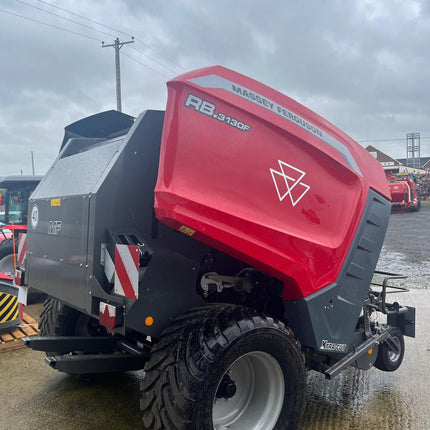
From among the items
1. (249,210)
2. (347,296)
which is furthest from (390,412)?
(249,210)

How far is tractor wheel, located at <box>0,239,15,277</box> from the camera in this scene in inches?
290

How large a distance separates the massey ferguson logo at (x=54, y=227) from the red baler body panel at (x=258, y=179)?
1054 millimetres

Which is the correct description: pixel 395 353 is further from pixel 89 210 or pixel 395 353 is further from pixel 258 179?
pixel 89 210

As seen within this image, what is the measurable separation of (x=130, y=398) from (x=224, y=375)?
4.08ft

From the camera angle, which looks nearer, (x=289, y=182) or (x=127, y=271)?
(x=127, y=271)

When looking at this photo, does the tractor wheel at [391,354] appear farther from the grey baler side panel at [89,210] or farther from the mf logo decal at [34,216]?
the mf logo decal at [34,216]

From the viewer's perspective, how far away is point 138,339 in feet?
9.56

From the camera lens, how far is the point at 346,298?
305 centimetres

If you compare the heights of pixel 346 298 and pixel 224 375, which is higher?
pixel 346 298

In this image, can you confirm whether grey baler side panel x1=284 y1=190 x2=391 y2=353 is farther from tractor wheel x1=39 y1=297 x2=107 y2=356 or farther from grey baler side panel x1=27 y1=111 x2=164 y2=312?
tractor wheel x1=39 y1=297 x2=107 y2=356

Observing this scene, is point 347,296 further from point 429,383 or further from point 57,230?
point 57,230

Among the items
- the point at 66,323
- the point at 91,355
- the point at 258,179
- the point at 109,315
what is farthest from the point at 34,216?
the point at 258,179

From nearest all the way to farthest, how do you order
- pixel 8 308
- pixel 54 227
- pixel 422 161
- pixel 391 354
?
A: pixel 54 227, pixel 391 354, pixel 8 308, pixel 422 161

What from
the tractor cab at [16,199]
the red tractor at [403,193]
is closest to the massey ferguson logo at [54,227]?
the tractor cab at [16,199]
